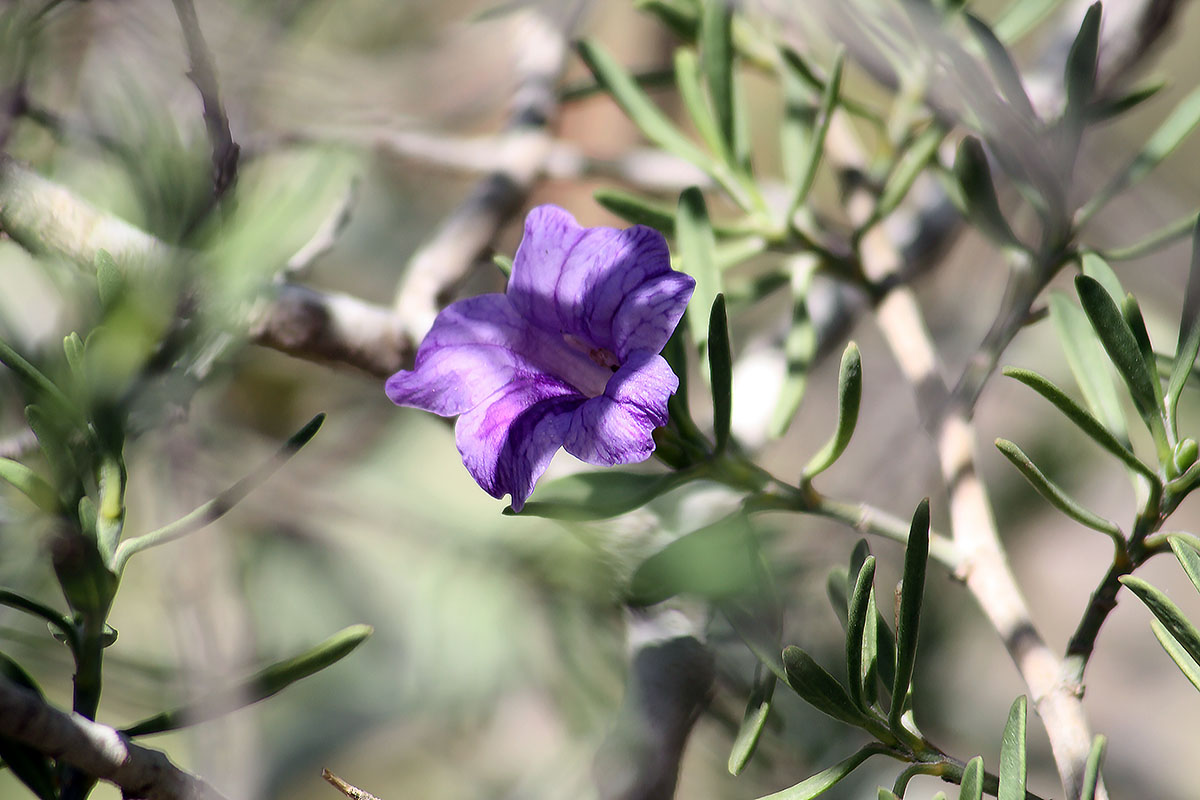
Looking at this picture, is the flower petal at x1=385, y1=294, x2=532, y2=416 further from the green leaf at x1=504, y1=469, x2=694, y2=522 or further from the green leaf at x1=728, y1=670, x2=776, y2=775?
the green leaf at x1=728, y1=670, x2=776, y2=775

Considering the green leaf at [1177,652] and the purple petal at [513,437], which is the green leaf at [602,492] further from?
the green leaf at [1177,652]

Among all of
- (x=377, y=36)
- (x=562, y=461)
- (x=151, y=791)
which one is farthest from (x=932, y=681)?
(x=377, y=36)

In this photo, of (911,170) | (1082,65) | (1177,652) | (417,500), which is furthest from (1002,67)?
(417,500)

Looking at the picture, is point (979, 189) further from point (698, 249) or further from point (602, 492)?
point (602, 492)

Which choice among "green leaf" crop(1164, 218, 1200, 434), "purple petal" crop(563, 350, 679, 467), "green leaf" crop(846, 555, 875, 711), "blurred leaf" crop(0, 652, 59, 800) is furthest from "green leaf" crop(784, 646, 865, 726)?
"blurred leaf" crop(0, 652, 59, 800)

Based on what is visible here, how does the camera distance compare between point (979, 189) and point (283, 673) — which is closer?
point (283, 673)

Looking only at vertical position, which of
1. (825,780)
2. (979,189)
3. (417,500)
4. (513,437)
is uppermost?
(979,189)

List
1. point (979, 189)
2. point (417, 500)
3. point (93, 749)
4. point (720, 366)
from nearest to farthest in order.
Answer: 1. point (93, 749)
2. point (720, 366)
3. point (979, 189)
4. point (417, 500)
